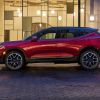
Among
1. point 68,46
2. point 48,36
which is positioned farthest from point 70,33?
point 48,36

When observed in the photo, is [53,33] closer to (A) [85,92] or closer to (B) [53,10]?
(A) [85,92]

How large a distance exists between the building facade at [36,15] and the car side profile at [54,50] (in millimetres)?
15301

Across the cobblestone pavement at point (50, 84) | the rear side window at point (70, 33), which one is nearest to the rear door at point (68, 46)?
the rear side window at point (70, 33)

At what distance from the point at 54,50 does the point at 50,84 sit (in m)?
4.65

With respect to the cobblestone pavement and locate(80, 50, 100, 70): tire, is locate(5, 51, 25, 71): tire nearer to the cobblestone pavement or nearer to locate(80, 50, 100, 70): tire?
the cobblestone pavement

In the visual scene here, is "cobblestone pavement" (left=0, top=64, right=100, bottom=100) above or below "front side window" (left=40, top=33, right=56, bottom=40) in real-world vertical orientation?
below

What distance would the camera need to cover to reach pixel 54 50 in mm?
18703

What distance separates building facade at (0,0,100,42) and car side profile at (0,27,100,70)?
15301 mm

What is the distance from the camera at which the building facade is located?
3416 centimetres

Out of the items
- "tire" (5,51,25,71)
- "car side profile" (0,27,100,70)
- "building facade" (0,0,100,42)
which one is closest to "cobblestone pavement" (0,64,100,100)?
"tire" (5,51,25,71)

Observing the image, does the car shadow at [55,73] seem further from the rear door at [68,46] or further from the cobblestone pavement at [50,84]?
the rear door at [68,46]

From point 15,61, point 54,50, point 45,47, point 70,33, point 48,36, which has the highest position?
point 70,33

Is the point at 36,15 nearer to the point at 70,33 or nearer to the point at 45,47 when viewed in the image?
the point at 70,33

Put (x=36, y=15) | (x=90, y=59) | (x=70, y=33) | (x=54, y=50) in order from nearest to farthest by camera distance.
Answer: (x=90, y=59) → (x=54, y=50) → (x=70, y=33) → (x=36, y=15)
